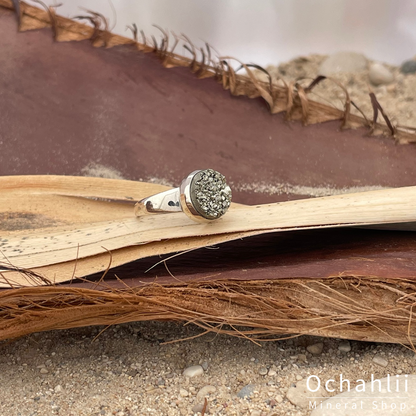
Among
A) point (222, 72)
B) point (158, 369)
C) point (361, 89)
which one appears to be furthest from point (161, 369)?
point (361, 89)

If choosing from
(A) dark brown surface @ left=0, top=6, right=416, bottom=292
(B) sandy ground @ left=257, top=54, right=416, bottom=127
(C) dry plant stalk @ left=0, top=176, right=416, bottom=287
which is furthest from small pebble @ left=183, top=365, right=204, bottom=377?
(B) sandy ground @ left=257, top=54, right=416, bottom=127

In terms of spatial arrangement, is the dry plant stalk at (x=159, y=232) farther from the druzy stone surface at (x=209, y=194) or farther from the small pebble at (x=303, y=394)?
the small pebble at (x=303, y=394)

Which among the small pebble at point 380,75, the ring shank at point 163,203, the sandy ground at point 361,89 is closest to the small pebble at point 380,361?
the ring shank at point 163,203

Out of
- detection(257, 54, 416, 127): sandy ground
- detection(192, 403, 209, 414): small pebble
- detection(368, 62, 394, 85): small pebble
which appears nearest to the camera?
detection(192, 403, 209, 414): small pebble

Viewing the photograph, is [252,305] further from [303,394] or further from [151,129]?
[151,129]

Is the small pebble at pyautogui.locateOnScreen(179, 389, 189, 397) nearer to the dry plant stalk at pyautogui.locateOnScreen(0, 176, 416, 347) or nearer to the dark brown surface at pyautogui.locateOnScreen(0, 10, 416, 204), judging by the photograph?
the dry plant stalk at pyautogui.locateOnScreen(0, 176, 416, 347)

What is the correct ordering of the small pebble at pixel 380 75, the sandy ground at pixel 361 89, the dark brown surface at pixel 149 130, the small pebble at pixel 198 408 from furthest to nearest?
the small pebble at pixel 380 75
the sandy ground at pixel 361 89
the dark brown surface at pixel 149 130
the small pebble at pixel 198 408
